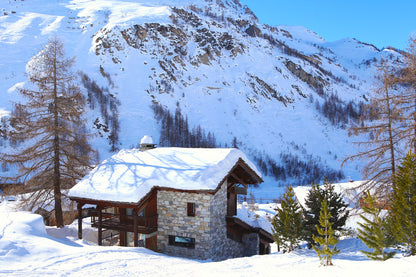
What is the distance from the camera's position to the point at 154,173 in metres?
13.1

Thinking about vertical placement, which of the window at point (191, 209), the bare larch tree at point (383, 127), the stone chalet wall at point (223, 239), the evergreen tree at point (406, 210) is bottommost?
the stone chalet wall at point (223, 239)

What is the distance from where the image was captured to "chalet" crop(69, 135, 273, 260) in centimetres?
1237

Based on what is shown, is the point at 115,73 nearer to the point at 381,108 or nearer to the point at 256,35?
the point at 381,108

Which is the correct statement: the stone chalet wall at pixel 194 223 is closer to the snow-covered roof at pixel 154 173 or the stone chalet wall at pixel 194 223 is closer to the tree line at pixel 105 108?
the snow-covered roof at pixel 154 173

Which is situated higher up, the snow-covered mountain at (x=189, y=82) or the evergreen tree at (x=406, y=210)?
the snow-covered mountain at (x=189, y=82)

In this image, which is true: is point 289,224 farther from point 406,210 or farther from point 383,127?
point 383,127

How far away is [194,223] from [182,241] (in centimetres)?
126

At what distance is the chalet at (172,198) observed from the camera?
1237 cm

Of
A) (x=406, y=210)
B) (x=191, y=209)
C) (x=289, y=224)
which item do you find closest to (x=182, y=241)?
(x=191, y=209)

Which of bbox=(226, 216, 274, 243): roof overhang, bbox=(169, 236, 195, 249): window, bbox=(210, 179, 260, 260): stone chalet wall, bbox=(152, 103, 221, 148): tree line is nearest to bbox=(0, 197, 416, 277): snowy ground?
bbox=(169, 236, 195, 249): window

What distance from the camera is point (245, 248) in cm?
1641

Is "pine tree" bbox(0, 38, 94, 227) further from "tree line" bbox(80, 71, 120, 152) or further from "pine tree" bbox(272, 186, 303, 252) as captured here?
"tree line" bbox(80, 71, 120, 152)

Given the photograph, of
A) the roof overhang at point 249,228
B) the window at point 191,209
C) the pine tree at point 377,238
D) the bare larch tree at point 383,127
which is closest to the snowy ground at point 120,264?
the pine tree at point 377,238

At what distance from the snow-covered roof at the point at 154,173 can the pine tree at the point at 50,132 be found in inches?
75.5
